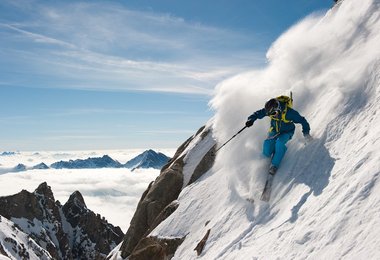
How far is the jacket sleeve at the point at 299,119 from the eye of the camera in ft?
47.4

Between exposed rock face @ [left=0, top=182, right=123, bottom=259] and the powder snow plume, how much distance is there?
151 metres

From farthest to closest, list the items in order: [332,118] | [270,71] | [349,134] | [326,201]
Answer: [270,71], [332,118], [349,134], [326,201]

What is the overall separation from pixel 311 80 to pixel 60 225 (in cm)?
18459

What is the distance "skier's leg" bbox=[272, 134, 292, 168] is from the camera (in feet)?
48.4

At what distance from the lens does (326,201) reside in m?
10.7

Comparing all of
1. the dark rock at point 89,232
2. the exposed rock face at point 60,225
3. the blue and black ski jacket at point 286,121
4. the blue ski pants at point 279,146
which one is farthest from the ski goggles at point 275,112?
the dark rock at point 89,232

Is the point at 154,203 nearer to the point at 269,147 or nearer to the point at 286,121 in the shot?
the point at 269,147

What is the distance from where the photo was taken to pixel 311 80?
701 inches

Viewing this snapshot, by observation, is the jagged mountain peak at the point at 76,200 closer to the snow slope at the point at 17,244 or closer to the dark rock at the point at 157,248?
the snow slope at the point at 17,244

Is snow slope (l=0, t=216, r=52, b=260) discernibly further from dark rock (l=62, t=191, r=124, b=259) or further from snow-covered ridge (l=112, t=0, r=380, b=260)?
snow-covered ridge (l=112, t=0, r=380, b=260)

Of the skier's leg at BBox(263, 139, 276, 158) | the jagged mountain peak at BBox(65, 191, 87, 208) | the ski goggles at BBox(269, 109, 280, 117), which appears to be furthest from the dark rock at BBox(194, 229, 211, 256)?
the jagged mountain peak at BBox(65, 191, 87, 208)

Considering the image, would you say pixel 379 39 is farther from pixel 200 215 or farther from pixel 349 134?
pixel 200 215

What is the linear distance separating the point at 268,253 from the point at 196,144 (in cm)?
1856

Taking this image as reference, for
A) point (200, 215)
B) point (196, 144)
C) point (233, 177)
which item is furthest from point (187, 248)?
point (196, 144)
